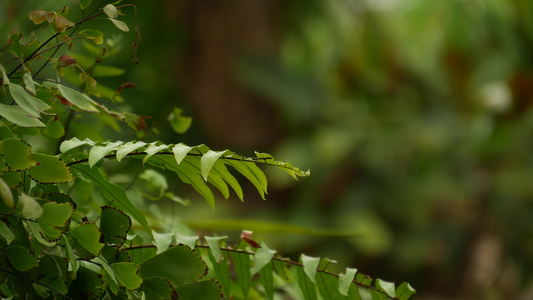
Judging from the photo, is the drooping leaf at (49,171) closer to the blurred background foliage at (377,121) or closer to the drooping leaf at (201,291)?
the drooping leaf at (201,291)

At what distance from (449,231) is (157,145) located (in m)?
2.04

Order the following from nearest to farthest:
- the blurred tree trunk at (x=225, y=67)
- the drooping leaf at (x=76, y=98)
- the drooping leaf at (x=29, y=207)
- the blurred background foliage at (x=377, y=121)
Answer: the drooping leaf at (x=29, y=207)
the drooping leaf at (x=76, y=98)
the blurred background foliage at (x=377, y=121)
the blurred tree trunk at (x=225, y=67)

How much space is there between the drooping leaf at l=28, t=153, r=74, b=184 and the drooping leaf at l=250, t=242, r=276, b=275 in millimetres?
135

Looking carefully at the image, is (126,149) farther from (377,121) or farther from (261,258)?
(377,121)

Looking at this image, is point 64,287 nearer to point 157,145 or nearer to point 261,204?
point 157,145

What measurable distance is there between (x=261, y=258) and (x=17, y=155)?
16cm

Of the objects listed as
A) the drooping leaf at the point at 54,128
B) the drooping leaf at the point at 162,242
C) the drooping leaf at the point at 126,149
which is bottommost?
the drooping leaf at the point at 162,242

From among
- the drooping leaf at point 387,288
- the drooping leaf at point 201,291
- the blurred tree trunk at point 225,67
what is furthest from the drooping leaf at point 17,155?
the blurred tree trunk at point 225,67

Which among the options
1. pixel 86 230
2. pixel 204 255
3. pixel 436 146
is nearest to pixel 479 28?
pixel 436 146

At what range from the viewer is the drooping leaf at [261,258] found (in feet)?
1.34

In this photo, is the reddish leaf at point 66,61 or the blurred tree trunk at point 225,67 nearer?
the reddish leaf at point 66,61

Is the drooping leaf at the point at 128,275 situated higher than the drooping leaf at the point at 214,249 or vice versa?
the drooping leaf at the point at 128,275

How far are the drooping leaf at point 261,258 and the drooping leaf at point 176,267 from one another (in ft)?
0.19

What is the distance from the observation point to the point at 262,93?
2512mm
